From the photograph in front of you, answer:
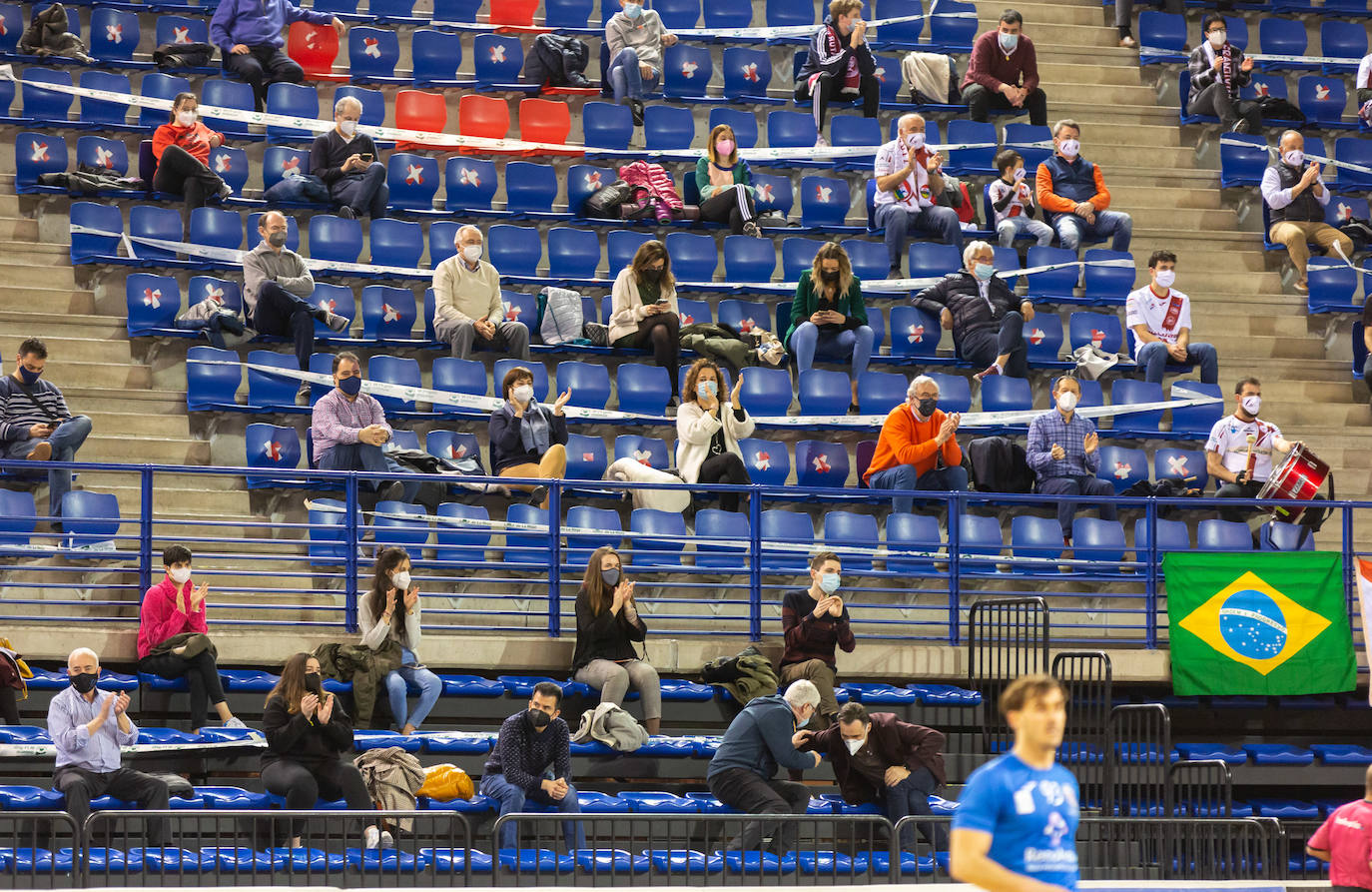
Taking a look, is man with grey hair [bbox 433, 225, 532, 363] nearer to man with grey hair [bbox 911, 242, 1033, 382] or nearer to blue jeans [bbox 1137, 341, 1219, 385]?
man with grey hair [bbox 911, 242, 1033, 382]

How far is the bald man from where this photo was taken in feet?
50.8

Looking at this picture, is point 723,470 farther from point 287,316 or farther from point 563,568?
point 287,316

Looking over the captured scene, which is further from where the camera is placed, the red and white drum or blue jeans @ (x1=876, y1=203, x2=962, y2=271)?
blue jeans @ (x1=876, y1=203, x2=962, y2=271)

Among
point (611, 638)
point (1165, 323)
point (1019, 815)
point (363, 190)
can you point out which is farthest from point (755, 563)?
point (1019, 815)

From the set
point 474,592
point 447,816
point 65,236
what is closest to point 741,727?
point 447,816

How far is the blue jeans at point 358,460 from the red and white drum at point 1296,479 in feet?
23.2

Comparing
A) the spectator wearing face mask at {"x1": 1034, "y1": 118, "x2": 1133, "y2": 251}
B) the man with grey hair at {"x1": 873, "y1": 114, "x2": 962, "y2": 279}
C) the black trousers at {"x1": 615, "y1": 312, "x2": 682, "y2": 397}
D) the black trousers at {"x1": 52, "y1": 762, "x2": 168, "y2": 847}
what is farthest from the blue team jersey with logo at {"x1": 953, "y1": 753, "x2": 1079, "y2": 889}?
the spectator wearing face mask at {"x1": 1034, "y1": 118, "x2": 1133, "y2": 251}

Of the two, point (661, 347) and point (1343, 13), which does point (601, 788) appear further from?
point (1343, 13)

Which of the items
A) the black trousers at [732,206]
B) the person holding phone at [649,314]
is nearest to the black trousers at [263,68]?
the black trousers at [732,206]

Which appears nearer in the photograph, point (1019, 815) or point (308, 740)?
point (1019, 815)

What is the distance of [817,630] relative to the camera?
12.8 metres

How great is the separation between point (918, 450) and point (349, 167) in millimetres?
6244

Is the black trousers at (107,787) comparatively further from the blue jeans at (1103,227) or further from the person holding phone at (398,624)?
the blue jeans at (1103,227)

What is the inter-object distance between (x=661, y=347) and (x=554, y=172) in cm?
330
